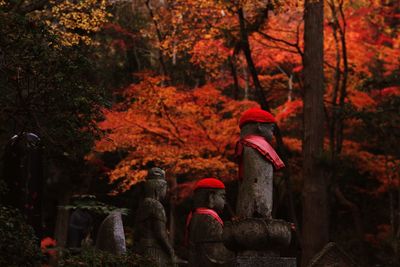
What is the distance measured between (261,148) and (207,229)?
6.87ft

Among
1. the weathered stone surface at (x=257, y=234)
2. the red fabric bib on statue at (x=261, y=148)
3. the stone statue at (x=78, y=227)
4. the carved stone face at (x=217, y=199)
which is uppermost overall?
the red fabric bib on statue at (x=261, y=148)

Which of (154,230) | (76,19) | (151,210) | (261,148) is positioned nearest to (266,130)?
(261,148)

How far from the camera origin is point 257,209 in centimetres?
657

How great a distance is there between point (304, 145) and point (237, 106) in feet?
11.8

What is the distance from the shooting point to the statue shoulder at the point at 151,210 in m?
8.96

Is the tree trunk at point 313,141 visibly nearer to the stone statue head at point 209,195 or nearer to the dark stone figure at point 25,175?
the stone statue head at point 209,195

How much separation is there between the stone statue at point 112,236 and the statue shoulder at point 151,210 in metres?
0.41

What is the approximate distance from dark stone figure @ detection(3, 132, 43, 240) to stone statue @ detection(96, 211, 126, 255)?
1.00m

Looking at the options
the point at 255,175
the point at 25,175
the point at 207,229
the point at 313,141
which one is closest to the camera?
the point at 255,175

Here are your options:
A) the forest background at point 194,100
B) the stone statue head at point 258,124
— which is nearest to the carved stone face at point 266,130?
the stone statue head at point 258,124

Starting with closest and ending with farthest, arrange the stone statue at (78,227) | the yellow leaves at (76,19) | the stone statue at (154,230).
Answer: the stone statue at (154,230), the yellow leaves at (76,19), the stone statue at (78,227)

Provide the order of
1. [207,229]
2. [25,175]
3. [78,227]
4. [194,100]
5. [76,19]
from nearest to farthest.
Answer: [207,229]
[25,175]
[76,19]
[78,227]
[194,100]

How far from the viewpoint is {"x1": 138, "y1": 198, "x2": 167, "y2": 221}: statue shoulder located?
29.4 feet

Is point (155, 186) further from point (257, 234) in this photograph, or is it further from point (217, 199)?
point (257, 234)
